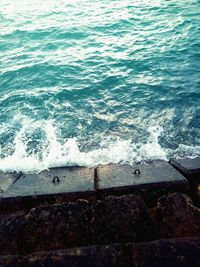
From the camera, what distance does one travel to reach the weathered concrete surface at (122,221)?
9.68 ft

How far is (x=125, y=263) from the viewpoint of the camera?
2.70 m

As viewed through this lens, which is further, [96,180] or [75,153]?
[75,153]

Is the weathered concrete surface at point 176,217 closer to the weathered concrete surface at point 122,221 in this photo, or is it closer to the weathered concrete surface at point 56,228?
the weathered concrete surface at point 122,221

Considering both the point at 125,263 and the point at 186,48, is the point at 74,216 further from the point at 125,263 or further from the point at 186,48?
the point at 186,48

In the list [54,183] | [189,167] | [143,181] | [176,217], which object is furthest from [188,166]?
[54,183]

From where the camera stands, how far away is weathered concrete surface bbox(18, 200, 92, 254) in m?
2.98

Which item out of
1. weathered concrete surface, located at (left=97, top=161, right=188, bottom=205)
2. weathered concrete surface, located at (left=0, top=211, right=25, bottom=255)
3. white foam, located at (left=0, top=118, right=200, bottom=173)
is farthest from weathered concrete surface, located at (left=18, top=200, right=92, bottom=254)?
white foam, located at (left=0, top=118, right=200, bottom=173)

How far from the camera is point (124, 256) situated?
9.02 feet

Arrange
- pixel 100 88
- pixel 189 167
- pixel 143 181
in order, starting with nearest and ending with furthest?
pixel 143 181 → pixel 189 167 → pixel 100 88

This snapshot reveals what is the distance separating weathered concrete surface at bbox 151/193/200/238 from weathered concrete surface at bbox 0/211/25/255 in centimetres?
158

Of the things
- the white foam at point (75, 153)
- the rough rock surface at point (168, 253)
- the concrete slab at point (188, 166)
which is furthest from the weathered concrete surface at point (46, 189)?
the concrete slab at point (188, 166)

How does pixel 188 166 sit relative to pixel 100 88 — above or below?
above

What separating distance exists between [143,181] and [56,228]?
1498mm

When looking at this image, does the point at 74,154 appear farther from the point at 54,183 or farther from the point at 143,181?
the point at 143,181
